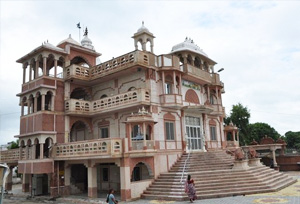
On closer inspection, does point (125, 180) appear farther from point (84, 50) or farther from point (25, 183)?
point (84, 50)

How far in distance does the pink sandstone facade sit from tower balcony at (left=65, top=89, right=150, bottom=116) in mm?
67

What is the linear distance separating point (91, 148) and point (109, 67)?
267 inches

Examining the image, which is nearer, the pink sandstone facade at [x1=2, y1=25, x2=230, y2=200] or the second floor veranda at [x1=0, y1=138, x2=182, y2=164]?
the second floor veranda at [x1=0, y1=138, x2=182, y2=164]

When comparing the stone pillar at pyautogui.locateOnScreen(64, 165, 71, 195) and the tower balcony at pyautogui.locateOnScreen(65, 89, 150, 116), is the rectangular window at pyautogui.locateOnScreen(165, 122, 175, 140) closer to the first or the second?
the tower balcony at pyautogui.locateOnScreen(65, 89, 150, 116)

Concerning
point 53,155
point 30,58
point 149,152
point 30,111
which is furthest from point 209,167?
point 30,58

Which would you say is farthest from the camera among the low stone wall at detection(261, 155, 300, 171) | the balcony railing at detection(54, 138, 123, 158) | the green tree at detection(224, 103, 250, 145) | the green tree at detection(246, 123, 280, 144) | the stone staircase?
the green tree at detection(246, 123, 280, 144)

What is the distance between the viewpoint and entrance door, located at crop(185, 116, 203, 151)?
21656mm

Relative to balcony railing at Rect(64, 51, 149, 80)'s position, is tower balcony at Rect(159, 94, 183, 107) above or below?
below

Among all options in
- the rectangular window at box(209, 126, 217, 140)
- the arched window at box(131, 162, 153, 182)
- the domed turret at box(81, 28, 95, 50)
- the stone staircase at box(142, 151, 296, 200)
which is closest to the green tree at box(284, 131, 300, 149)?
the rectangular window at box(209, 126, 217, 140)

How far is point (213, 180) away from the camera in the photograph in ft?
53.6

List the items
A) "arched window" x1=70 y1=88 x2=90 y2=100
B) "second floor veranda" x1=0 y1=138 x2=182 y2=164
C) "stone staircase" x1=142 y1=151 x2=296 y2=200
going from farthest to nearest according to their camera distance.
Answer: "arched window" x1=70 y1=88 x2=90 y2=100
"second floor veranda" x1=0 y1=138 x2=182 y2=164
"stone staircase" x1=142 y1=151 x2=296 y2=200

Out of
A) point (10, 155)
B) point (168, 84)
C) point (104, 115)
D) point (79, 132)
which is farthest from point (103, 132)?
point (10, 155)

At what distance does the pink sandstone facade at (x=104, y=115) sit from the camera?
18.2 m

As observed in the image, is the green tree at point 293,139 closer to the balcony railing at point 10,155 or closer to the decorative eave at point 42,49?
the decorative eave at point 42,49
